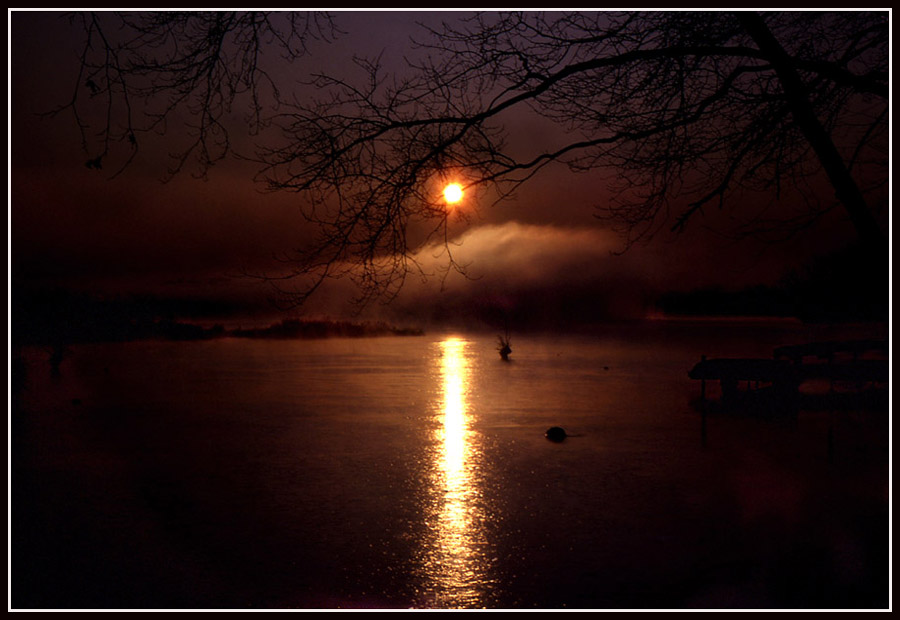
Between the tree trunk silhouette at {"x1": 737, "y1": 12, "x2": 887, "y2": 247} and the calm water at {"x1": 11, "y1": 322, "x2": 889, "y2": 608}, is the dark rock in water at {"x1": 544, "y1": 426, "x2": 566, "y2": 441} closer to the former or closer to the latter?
the calm water at {"x1": 11, "y1": 322, "x2": 889, "y2": 608}

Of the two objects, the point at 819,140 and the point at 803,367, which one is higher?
→ the point at 819,140

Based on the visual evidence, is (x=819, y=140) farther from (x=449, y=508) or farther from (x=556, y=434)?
(x=556, y=434)

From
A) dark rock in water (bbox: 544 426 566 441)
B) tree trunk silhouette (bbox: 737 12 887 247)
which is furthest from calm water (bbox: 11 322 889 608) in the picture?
tree trunk silhouette (bbox: 737 12 887 247)

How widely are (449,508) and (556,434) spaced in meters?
21.3

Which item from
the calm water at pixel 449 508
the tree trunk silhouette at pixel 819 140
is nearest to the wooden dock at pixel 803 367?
the calm water at pixel 449 508

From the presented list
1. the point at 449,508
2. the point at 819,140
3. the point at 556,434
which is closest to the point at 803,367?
the point at 556,434

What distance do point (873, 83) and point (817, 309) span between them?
53.1 meters

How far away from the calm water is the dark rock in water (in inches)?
58.8

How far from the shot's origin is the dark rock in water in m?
45.5

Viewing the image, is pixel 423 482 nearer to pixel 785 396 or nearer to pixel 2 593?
pixel 785 396

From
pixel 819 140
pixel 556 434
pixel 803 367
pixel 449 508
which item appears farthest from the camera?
pixel 556 434

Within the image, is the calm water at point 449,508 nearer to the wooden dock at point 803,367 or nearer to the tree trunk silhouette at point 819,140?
the wooden dock at point 803,367

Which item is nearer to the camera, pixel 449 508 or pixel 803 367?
pixel 449 508

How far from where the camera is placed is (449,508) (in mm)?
26094
